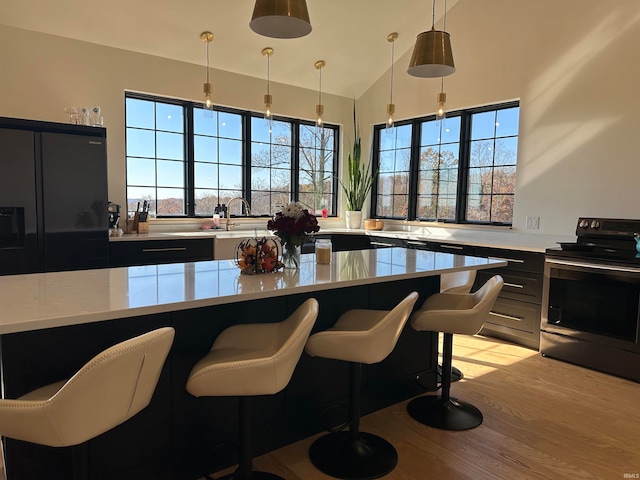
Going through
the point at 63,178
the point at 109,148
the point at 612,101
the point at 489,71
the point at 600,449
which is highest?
the point at 489,71

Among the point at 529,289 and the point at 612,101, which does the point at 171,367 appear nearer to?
the point at 529,289

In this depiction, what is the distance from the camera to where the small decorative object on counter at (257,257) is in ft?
7.39

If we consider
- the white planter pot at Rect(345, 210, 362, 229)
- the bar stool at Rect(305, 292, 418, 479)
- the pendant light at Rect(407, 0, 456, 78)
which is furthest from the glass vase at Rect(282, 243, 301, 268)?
the white planter pot at Rect(345, 210, 362, 229)

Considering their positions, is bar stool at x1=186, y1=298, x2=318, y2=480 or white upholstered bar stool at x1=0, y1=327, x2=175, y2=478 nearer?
white upholstered bar stool at x1=0, y1=327, x2=175, y2=478

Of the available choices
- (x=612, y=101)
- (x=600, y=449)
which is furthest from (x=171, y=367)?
(x=612, y=101)

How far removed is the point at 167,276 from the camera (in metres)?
2.15

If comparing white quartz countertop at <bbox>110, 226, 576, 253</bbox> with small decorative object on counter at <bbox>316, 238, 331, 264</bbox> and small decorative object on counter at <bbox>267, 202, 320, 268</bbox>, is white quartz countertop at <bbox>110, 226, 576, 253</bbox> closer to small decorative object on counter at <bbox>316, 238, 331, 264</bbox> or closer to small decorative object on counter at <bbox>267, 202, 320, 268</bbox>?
small decorative object on counter at <bbox>316, 238, 331, 264</bbox>

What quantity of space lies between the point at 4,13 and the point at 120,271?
2990 mm

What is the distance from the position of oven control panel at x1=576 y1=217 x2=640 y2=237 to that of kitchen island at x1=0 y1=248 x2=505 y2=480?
161 cm

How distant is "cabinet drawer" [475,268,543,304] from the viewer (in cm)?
392

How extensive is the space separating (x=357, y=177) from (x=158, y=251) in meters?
2.96

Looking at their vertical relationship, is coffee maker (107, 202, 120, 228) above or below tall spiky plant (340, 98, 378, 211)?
below

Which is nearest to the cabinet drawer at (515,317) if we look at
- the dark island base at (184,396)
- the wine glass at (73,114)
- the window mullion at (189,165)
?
the dark island base at (184,396)

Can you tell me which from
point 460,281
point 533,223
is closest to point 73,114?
point 460,281
